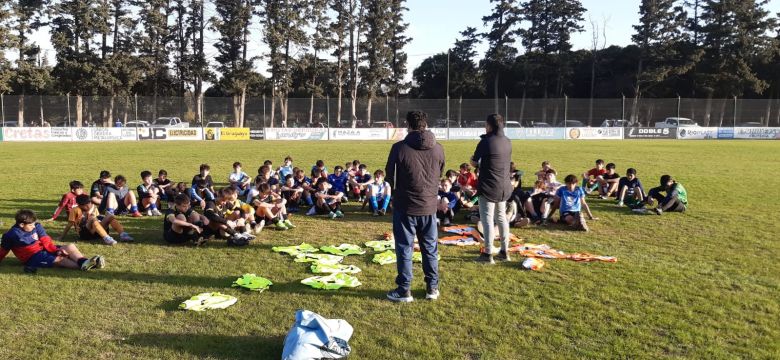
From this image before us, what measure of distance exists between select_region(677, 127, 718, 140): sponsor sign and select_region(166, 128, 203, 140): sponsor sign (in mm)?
33714

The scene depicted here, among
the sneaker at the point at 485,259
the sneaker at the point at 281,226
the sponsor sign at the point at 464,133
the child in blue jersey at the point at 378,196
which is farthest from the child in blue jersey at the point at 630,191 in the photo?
the sponsor sign at the point at 464,133

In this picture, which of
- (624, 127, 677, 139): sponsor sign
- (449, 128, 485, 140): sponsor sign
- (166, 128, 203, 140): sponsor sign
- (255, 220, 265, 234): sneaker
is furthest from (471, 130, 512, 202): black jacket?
(624, 127, 677, 139): sponsor sign

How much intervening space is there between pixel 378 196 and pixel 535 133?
3229cm

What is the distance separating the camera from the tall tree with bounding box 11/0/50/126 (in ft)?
144

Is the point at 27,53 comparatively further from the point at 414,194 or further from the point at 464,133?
the point at 414,194

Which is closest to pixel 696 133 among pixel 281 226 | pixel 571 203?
pixel 571 203

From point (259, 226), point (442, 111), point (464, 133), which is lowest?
point (259, 226)

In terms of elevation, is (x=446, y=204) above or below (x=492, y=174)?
below

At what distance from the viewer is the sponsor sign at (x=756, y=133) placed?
4059 cm

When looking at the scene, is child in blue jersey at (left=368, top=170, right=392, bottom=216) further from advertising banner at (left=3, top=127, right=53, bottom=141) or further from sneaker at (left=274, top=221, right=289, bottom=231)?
advertising banner at (left=3, top=127, right=53, bottom=141)

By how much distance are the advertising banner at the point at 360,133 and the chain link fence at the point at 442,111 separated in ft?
7.38

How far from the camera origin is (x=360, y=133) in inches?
1597

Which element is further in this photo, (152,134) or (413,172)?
(152,134)

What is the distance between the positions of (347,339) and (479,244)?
3795 millimetres
